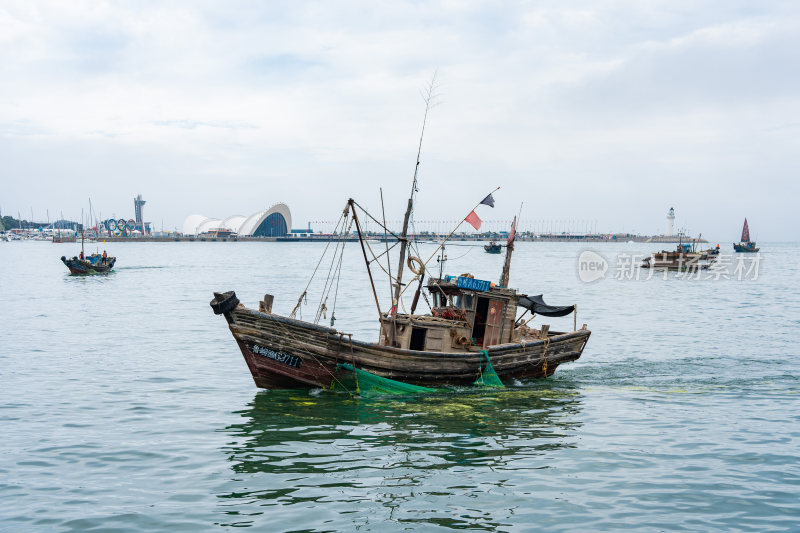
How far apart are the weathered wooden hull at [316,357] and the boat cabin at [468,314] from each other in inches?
32.5

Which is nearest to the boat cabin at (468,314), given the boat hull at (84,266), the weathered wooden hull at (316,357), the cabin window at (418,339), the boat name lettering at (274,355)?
the cabin window at (418,339)

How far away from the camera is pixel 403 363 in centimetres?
2002

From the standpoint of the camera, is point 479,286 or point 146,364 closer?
point 479,286

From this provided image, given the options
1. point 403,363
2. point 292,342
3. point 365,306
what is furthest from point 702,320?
point 292,342

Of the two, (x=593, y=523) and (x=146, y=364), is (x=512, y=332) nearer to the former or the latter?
(x=593, y=523)

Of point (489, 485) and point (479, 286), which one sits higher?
point (479, 286)

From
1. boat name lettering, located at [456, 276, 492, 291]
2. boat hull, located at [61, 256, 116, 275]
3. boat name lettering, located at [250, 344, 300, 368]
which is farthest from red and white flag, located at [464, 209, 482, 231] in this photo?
boat hull, located at [61, 256, 116, 275]

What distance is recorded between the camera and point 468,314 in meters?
22.9

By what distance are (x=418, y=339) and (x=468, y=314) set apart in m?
2.68

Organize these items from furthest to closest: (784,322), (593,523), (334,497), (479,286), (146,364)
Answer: (784,322)
(146,364)
(479,286)
(334,497)
(593,523)

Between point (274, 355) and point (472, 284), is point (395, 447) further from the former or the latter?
point (472, 284)

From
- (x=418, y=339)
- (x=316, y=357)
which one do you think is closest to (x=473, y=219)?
(x=418, y=339)

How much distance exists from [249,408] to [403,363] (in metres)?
4.90

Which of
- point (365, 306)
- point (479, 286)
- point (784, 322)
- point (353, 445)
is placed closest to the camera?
point (353, 445)
